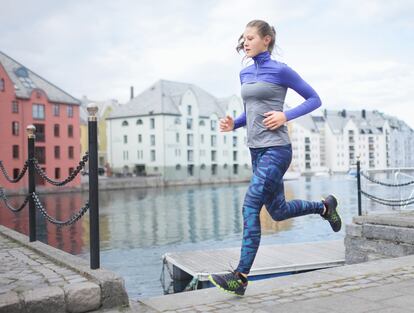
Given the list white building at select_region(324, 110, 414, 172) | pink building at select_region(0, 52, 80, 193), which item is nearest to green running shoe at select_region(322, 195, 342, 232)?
pink building at select_region(0, 52, 80, 193)

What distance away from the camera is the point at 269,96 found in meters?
4.57

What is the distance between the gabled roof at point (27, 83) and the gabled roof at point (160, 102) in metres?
19.1

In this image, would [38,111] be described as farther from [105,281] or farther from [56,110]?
[105,281]

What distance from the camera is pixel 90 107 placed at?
4.79m

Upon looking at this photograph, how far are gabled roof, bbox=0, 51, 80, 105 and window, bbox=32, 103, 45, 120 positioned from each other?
146cm

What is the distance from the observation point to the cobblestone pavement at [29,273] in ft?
14.9

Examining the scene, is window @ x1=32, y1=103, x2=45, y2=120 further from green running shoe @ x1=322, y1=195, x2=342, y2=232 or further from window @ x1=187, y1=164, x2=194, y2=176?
green running shoe @ x1=322, y1=195, x2=342, y2=232

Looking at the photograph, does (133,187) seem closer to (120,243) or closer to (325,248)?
(120,243)

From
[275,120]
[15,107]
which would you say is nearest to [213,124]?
[15,107]

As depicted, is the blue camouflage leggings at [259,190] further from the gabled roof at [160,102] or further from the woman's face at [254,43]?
the gabled roof at [160,102]

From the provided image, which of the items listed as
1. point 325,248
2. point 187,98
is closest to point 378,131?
point 187,98

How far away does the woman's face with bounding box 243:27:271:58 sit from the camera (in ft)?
15.3

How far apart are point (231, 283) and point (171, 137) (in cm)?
7687

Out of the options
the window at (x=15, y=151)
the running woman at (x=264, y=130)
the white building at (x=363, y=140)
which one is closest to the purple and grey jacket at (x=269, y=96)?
the running woman at (x=264, y=130)
